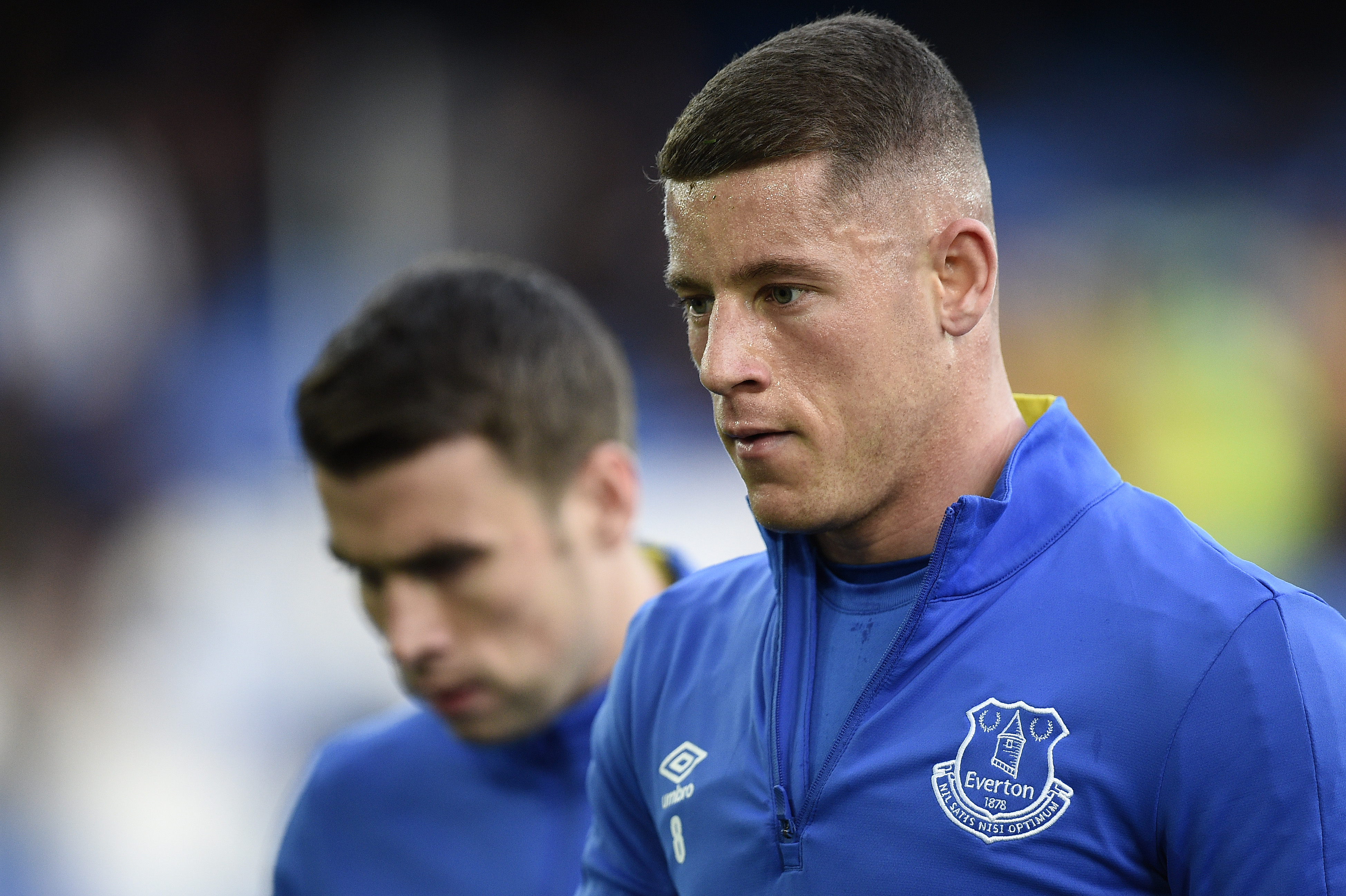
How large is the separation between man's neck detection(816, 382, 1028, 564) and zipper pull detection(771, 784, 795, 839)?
23cm

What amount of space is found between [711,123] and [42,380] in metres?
6.95

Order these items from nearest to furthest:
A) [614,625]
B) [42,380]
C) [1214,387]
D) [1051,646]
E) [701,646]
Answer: [1051,646] < [701,646] < [614,625] < [1214,387] < [42,380]

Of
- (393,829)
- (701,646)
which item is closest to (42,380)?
(393,829)

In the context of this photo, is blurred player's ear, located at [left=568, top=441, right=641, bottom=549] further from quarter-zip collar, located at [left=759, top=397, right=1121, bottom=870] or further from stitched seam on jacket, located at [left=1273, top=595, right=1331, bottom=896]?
stitched seam on jacket, located at [left=1273, top=595, right=1331, bottom=896]

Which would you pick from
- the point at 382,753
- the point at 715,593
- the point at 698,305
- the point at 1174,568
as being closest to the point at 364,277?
the point at 382,753

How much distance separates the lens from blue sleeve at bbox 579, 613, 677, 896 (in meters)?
1.40

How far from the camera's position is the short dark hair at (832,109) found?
1.18 m

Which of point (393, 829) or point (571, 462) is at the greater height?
point (571, 462)

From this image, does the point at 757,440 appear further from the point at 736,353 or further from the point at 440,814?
the point at 440,814

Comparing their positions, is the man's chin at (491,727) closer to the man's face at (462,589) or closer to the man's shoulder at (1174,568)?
the man's face at (462,589)

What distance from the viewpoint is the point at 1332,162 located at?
6754mm

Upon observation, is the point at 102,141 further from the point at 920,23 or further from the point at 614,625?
the point at 614,625

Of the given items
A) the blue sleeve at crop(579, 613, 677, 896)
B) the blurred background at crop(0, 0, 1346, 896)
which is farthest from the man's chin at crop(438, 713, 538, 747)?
the blurred background at crop(0, 0, 1346, 896)

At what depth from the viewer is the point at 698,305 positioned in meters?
1.26
